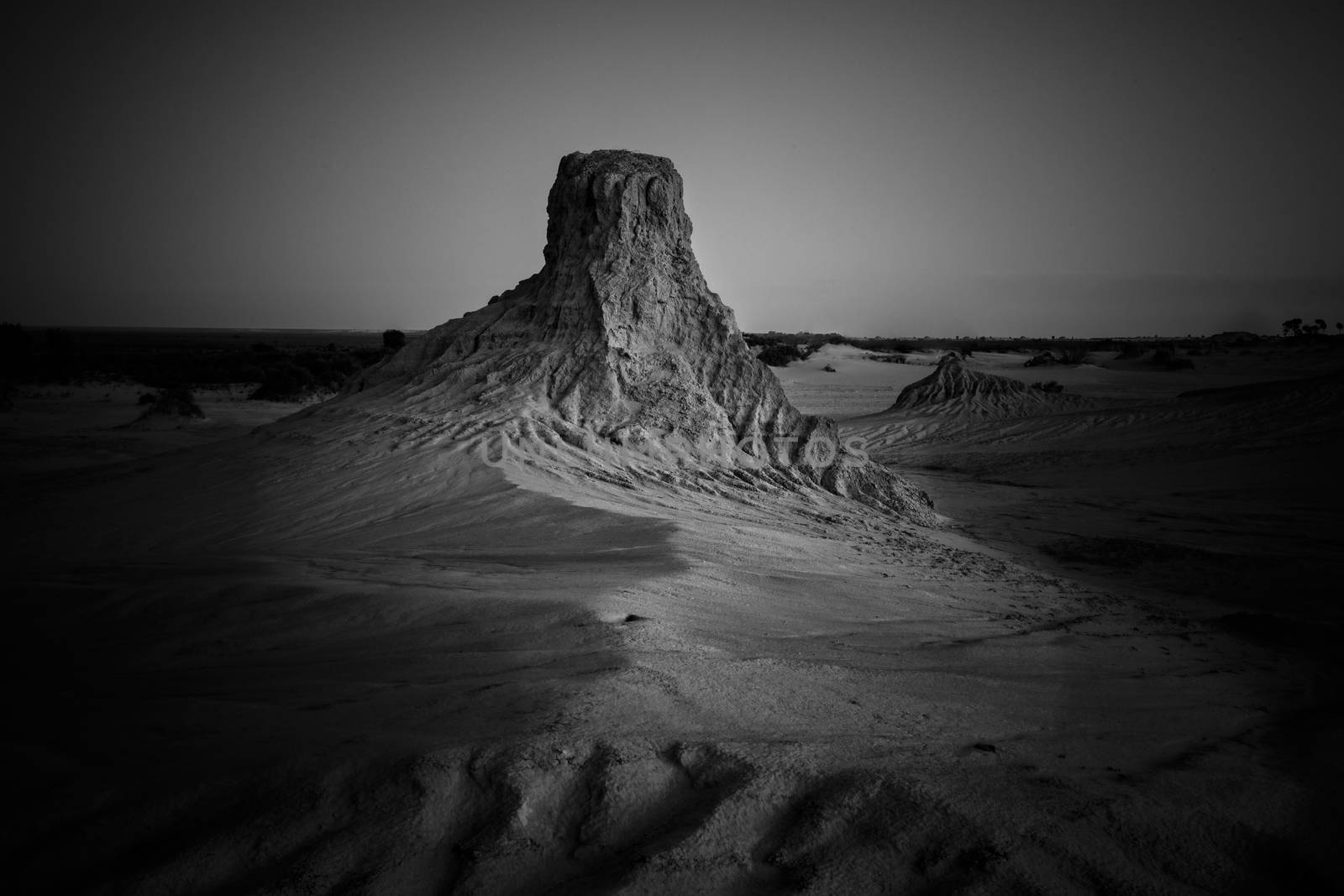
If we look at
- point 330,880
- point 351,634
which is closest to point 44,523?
point 351,634

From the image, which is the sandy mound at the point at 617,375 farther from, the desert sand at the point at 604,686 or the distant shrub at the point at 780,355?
the distant shrub at the point at 780,355

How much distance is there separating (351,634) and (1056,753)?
3659 mm

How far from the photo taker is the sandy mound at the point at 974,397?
25.4 metres

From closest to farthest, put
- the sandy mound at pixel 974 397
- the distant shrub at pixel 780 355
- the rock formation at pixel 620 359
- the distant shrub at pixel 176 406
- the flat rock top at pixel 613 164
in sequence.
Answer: the rock formation at pixel 620 359
the flat rock top at pixel 613 164
the distant shrub at pixel 176 406
the sandy mound at pixel 974 397
the distant shrub at pixel 780 355

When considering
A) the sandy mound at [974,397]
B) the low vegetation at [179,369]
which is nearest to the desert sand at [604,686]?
the sandy mound at [974,397]

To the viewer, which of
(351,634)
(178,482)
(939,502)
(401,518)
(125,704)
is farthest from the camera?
(939,502)

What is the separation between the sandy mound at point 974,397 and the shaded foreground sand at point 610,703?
18.3 metres

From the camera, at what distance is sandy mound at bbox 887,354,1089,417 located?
25.4m

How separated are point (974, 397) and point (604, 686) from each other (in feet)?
85.9

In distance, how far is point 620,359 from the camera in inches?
374

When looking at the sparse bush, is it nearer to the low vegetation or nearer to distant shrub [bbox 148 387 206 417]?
distant shrub [bbox 148 387 206 417]

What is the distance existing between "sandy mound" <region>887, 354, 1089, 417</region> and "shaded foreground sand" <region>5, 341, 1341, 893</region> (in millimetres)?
18315

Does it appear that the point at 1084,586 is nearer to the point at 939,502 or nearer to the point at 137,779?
the point at 939,502

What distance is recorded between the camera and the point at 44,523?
7246 mm
